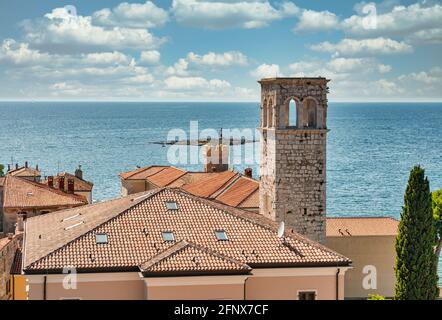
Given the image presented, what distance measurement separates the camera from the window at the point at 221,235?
19505mm

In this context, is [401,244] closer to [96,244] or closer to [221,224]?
[221,224]

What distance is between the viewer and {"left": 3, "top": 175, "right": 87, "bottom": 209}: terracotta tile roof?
3739 cm

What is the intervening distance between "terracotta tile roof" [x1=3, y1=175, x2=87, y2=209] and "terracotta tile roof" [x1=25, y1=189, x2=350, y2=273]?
15.8 m

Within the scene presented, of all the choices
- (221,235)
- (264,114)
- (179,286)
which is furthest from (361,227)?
(179,286)

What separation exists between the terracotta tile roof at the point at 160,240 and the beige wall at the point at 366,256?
11.3 meters

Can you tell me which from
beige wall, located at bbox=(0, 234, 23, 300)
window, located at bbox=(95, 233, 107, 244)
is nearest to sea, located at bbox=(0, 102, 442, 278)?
beige wall, located at bbox=(0, 234, 23, 300)

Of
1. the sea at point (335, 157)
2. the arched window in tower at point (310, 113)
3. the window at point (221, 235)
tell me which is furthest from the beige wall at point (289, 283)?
the sea at point (335, 157)

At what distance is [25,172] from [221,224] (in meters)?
39.2

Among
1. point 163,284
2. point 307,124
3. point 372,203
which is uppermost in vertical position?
point 307,124

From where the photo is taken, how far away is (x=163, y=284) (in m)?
17.0

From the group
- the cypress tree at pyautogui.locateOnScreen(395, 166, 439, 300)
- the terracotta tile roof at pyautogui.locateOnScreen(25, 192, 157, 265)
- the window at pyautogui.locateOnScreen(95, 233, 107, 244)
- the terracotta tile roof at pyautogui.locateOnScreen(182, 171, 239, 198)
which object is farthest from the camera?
the terracotta tile roof at pyautogui.locateOnScreen(182, 171, 239, 198)

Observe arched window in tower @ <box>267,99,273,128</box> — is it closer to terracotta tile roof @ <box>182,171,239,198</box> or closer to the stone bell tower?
the stone bell tower

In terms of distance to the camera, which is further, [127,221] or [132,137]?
[132,137]

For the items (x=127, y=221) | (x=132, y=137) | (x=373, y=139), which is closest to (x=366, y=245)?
(x=127, y=221)
